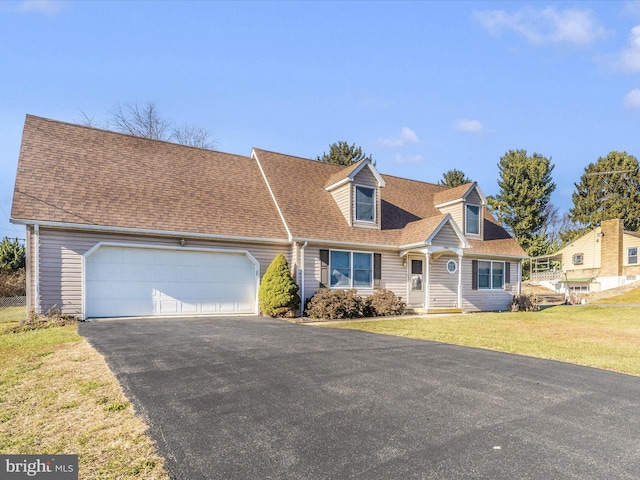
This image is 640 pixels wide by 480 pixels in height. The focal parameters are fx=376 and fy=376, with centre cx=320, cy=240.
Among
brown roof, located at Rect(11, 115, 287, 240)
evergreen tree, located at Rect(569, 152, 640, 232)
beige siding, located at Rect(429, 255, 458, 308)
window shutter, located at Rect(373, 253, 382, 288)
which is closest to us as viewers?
brown roof, located at Rect(11, 115, 287, 240)

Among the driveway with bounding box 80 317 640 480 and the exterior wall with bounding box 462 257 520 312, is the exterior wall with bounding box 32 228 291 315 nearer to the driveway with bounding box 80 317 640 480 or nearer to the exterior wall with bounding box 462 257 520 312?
the driveway with bounding box 80 317 640 480

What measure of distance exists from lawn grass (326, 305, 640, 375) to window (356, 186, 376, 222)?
507cm

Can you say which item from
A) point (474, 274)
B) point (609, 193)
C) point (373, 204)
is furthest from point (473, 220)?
point (609, 193)

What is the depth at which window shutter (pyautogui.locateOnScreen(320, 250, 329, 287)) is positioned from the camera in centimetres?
1496

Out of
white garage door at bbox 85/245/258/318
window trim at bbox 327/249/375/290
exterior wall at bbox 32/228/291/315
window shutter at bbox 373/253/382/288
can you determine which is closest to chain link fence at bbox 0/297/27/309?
exterior wall at bbox 32/228/291/315

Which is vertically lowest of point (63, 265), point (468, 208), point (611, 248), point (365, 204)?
point (63, 265)

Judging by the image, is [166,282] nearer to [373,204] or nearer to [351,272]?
[351,272]

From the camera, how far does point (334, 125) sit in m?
34.8

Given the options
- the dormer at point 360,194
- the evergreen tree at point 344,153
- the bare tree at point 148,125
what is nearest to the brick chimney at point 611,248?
the evergreen tree at point 344,153

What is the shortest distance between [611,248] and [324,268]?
31.9 metres

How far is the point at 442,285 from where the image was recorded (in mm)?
17766

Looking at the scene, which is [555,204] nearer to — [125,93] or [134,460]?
[125,93]

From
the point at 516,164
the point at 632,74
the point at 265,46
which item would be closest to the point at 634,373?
the point at 265,46

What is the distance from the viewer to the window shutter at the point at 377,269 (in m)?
16.1
